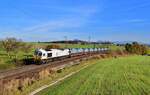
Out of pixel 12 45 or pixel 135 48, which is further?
pixel 135 48

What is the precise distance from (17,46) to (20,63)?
2859 centimetres

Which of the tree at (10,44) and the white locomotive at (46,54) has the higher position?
the tree at (10,44)

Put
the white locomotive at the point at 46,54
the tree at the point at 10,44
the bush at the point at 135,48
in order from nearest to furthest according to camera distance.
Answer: the white locomotive at the point at 46,54, the tree at the point at 10,44, the bush at the point at 135,48

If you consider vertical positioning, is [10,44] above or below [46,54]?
above

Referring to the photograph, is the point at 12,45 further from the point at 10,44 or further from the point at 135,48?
the point at 135,48

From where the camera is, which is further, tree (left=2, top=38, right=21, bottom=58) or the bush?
the bush

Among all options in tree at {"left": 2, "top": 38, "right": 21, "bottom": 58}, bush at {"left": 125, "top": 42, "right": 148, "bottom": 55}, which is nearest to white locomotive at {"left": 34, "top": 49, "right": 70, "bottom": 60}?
tree at {"left": 2, "top": 38, "right": 21, "bottom": 58}

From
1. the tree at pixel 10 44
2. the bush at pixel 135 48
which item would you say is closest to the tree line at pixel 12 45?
the tree at pixel 10 44

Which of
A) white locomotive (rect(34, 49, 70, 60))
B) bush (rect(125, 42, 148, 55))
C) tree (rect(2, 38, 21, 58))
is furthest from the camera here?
bush (rect(125, 42, 148, 55))

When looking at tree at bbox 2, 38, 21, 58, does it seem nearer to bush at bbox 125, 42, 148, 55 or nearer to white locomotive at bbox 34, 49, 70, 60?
white locomotive at bbox 34, 49, 70, 60

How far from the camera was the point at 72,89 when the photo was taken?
81.3 feet

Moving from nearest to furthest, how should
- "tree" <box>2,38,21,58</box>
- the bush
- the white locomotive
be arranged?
1. the white locomotive
2. "tree" <box>2,38,21,58</box>
3. the bush

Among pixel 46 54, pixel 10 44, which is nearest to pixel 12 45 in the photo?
pixel 10 44

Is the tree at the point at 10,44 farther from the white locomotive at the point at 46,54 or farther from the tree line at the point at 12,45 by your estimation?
the white locomotive at the point at 46,54
